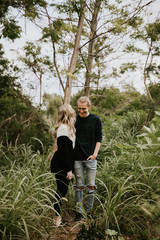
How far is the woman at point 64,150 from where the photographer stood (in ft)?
8.15

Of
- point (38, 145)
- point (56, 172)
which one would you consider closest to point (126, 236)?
point (56, 172)

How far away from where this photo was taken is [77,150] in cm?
274

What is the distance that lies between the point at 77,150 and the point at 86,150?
125mm

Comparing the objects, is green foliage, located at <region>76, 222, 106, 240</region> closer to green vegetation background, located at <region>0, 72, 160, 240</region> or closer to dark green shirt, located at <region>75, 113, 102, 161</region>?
green vegetation background, located at <region>0, 72, 160, 240</region>

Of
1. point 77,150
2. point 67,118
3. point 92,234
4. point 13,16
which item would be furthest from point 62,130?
point 13,16

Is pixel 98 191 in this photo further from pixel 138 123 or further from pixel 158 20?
pixel 158 20

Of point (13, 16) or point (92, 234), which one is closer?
point (92, 234)

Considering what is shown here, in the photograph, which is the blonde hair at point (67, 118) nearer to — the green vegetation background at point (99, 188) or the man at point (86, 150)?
the man at point (86, 150)

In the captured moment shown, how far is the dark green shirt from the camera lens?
2.73m

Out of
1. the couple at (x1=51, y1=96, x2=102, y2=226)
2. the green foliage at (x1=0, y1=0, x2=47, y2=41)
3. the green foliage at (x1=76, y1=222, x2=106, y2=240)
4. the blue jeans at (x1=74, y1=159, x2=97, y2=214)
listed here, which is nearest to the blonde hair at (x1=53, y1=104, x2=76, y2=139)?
the couple at (x1=51, y1=96, x2=102, y2=226)

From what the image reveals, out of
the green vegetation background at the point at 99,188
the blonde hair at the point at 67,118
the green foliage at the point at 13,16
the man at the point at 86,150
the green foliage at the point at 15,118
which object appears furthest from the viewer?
the green foliage at the point at 15,118

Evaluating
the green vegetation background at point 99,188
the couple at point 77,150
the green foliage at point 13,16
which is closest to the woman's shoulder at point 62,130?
the couple at point 77,150

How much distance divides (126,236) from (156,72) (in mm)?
8126

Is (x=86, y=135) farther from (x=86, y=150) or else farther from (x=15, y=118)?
(x=15, y=118)
